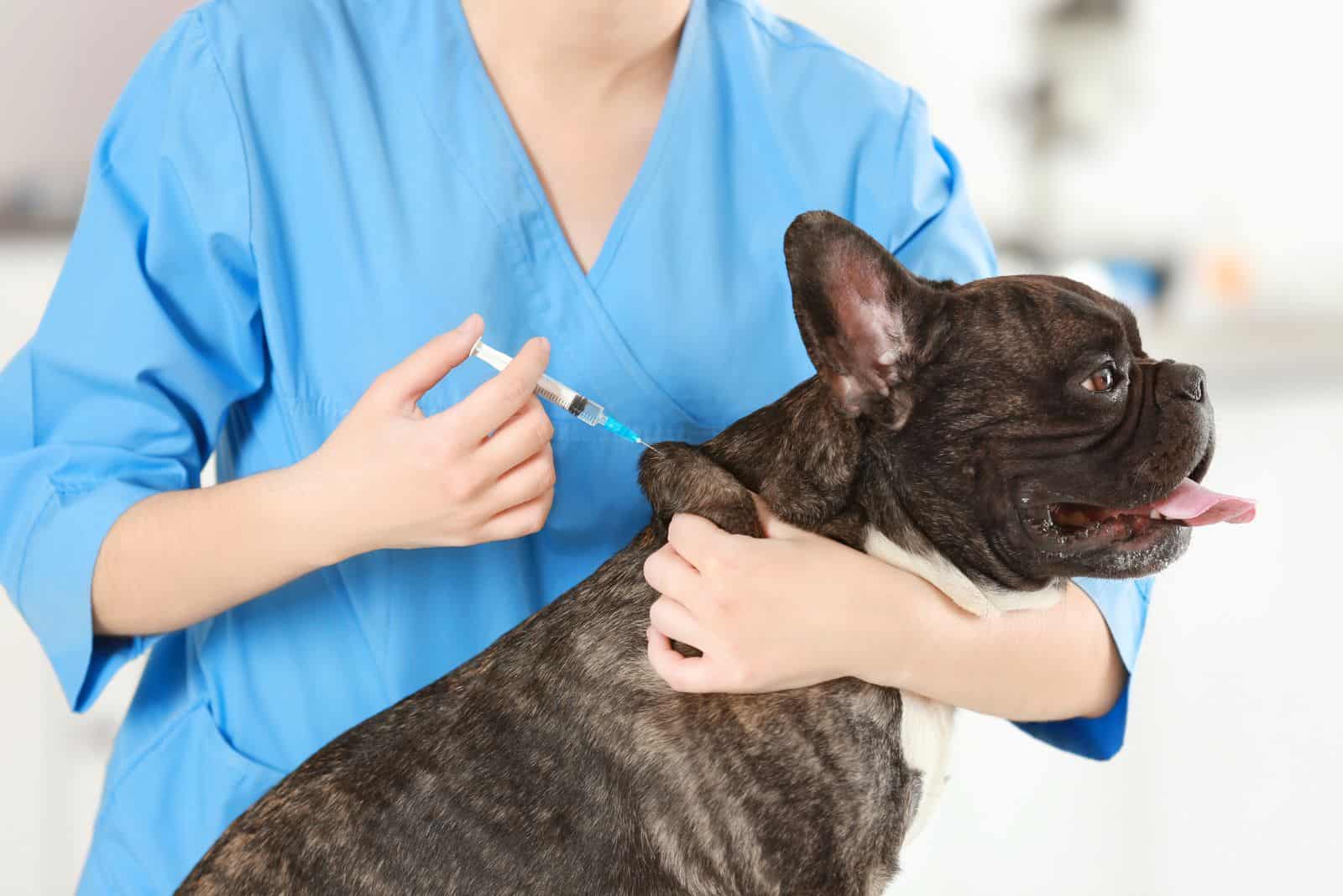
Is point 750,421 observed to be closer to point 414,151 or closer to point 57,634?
point 414,151

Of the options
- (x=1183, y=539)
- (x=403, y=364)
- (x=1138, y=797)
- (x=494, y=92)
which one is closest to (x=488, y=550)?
(x=403, y=364)

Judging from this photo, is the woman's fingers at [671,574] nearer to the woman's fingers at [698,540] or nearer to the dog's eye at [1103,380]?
the woman's fingers at [698,540]

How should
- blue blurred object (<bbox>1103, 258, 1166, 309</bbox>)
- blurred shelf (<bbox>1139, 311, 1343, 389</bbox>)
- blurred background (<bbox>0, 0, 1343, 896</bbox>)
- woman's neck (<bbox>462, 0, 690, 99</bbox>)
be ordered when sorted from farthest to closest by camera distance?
blue blurred object (<bbox>1103, 258, 1166, 309</bbox>) < blurred shelf (<bbox>1139, 311, 1343, 389</bbox>) < blurred background (<bbox>0, 0, 1343, 896</bbox>) < woman's neck (<bbox>462, 0, 690, 99</bbox>)

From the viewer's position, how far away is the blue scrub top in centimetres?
96

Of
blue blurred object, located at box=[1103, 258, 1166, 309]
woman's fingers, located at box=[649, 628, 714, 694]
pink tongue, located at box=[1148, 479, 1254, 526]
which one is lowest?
blue blurred object, located at box=[1103, 258, 1166, 309]

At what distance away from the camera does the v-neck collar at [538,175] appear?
1.05 m

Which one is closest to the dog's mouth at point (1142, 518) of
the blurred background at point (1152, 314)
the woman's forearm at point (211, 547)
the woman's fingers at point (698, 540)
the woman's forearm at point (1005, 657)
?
the woman's forearm at point (1005, 657)

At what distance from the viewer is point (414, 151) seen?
1.04 metres

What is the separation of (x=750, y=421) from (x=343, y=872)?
0.43m

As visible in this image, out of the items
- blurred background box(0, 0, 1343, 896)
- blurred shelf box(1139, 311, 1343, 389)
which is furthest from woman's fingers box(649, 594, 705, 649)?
blurred shelf box(1139, 311, 1343, 389)

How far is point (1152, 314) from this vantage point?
2.52 metres

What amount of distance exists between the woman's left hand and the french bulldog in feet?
0.10

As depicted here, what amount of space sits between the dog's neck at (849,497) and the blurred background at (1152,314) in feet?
3.84

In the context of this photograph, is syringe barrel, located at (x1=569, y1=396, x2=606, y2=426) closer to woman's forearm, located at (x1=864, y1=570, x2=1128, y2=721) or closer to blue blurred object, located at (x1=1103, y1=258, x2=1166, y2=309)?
woman's forearm, located at (x1=864, y1=570, x2=1128, y2=721)
